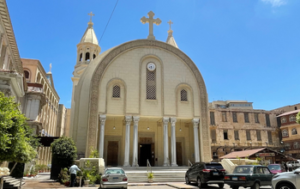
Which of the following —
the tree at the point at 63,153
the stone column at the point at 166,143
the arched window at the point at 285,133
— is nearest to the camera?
the tree at the point at 63,153

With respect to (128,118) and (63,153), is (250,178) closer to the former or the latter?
(63,153)

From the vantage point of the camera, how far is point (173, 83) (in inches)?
1003

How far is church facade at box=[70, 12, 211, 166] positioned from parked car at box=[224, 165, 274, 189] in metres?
10.4

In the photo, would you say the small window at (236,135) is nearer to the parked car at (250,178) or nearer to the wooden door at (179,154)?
the wooden door at (179,154)

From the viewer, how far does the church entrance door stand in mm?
25922

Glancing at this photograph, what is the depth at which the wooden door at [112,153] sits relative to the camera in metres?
25.1

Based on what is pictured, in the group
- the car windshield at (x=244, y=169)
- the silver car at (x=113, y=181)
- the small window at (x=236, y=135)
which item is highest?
the small window at (x=236, y=135)

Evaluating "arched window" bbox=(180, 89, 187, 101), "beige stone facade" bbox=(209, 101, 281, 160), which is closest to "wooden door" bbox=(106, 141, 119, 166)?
"arched window" bbox=(180, 89, 187, 101)

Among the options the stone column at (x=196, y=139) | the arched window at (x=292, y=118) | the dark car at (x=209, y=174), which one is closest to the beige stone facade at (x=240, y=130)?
the arched window at (x=292, y=118)

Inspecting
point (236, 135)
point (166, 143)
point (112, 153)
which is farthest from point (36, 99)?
point (236, 135)

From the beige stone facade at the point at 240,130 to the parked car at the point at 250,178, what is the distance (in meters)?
27.0

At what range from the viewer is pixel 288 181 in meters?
9.65

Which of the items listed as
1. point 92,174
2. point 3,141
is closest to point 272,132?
point 92,174

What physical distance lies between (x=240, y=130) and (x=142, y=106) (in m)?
23.5
